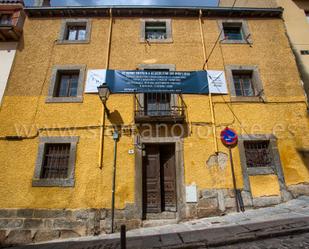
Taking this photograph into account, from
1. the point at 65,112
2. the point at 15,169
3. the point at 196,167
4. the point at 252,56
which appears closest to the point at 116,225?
the point at 196,167

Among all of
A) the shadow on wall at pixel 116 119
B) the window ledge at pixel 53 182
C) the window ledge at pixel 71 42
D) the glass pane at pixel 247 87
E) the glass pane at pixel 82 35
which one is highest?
the glass pane at pixel 82 35

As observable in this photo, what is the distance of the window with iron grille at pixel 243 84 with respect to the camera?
27.8 ft

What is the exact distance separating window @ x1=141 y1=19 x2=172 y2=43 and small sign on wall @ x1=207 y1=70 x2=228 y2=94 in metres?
2.71

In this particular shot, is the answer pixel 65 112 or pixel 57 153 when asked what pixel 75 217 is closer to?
pixel 57 153

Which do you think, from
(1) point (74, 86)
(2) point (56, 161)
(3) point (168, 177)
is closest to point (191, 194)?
(3) point (168, 177)

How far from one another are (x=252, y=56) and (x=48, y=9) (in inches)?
362

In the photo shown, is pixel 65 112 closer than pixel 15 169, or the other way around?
pixel 15 169

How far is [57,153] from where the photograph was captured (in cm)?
730

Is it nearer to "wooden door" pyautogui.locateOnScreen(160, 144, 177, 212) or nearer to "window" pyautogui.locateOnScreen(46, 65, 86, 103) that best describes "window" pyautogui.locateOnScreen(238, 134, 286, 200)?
"wooden door" pyautogui.locateOnScreen(160, 144, 177, 212)

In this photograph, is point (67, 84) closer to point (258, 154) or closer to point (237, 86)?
point (237, 86)

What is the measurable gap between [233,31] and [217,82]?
3367 millimetres

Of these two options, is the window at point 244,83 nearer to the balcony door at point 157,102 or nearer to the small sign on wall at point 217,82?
the small sign on wall at point 217,82

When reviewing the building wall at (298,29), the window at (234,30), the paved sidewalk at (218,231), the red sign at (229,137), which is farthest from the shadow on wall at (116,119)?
the building wall at (298,29)

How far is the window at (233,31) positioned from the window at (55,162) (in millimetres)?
7982
